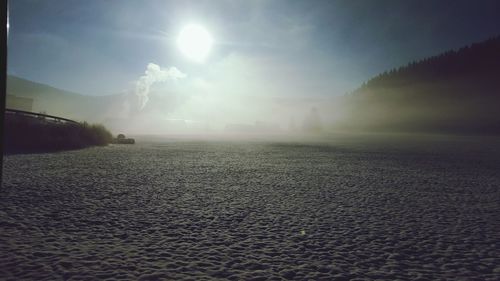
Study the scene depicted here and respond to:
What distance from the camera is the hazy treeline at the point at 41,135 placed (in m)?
15.9

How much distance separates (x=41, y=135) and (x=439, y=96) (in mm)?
134159

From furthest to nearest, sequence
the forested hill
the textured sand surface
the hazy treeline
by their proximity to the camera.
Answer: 1. the forested hill
2. the hazy treeline
3. the textured sand surface

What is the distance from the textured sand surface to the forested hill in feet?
306

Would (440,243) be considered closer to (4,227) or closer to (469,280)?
(469,280)

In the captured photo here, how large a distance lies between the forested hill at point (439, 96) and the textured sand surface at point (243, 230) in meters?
93.1

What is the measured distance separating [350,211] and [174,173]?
552 cm

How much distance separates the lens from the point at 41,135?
16.8m

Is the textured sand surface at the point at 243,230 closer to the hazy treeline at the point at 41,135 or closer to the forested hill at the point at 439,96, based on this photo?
the hazy treeline at the point at 41,135


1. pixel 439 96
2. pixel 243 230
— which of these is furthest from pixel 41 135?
pixel 439 96

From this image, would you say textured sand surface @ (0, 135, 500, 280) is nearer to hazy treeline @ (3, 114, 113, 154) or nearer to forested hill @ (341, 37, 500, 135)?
hazy treeline @ (3, 114, 113, 154)

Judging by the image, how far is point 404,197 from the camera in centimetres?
644

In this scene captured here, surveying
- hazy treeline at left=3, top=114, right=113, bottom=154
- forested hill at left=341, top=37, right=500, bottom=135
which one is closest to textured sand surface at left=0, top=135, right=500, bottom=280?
hazy treeline at left=3, top=114, right=113, bottom=154

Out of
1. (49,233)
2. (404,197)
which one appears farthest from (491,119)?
(49,233)

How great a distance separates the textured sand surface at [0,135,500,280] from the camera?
9.58ft
